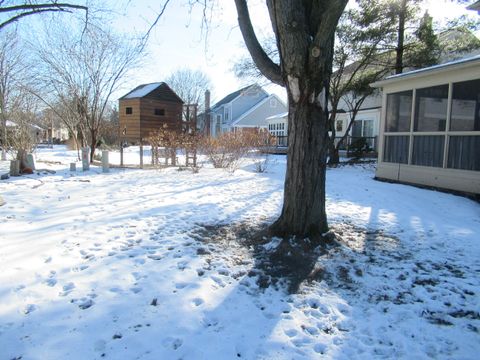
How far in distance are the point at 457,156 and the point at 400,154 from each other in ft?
6.17

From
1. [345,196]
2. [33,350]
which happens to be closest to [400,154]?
[345,196]

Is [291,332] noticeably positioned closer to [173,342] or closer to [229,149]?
[173,342]

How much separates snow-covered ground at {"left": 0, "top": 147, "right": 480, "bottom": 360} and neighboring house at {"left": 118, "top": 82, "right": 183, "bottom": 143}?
54.2ft

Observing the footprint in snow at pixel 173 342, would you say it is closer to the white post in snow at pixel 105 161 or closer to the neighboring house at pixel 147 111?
the white post in snow at pixel 105 161

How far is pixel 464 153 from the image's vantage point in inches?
323

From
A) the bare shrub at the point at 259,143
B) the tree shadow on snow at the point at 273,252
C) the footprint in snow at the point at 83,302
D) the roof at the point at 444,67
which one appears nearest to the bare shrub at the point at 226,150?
the bare shrub at the point at 259,143

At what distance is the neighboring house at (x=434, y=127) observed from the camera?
8.05 metres

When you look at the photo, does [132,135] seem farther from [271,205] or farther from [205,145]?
[271,205]

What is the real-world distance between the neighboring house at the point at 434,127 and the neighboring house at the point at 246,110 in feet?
87.8

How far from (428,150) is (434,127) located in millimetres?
595

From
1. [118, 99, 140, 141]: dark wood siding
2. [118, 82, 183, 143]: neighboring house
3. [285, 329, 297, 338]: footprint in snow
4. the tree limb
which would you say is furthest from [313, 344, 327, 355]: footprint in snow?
[118, 99, 140, 141]: dark wood siding

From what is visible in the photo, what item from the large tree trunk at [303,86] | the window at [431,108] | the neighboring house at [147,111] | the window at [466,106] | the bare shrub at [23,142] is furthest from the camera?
the neighboring house at [147,111]

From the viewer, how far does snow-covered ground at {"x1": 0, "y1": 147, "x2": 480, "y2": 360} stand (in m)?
2.51

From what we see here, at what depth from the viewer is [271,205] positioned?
272 inches
